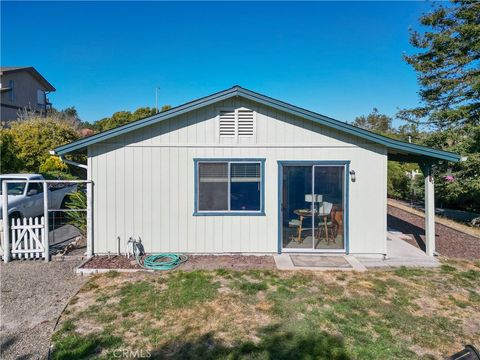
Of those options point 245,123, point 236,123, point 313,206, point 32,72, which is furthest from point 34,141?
point 313,206

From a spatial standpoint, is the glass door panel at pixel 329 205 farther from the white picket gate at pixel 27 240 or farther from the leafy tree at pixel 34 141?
the leafy tree at pixel 34 141

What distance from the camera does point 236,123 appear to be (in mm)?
7176

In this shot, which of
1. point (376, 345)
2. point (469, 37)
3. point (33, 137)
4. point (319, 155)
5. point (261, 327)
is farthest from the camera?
point (33, 137)

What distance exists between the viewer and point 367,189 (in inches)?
282

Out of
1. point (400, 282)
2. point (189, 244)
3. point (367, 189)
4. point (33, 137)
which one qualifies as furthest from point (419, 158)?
point (33, 137)


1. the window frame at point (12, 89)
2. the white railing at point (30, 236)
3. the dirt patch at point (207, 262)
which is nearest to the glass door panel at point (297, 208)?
the dirt patch at point (207, 262)

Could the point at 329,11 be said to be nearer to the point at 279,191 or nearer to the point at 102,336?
the point at 279,191

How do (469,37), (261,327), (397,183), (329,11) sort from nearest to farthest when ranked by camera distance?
(261,327) < (329,11) < (469,37) < (397,183)

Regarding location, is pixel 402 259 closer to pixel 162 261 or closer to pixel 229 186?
pixel 229 186

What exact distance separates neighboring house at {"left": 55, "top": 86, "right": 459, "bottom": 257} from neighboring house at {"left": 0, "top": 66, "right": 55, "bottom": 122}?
71.6 ft

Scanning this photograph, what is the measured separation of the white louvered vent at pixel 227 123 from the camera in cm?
715

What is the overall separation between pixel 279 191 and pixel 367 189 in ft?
6.74

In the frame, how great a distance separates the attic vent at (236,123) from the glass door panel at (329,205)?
1.81 metres

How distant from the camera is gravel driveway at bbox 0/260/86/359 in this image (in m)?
3.69
